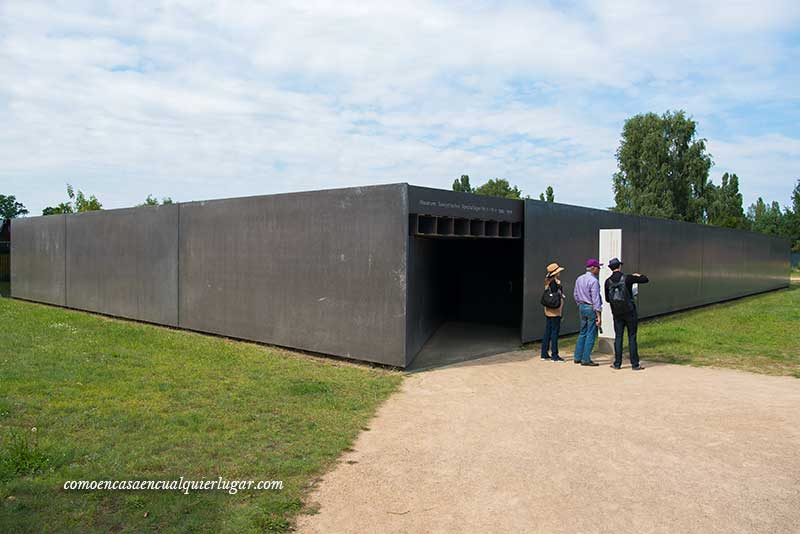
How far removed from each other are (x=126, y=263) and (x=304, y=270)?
7065 millimetres

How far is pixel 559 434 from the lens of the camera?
5828 millimetres

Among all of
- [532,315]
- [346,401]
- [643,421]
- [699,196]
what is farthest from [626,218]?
[699,196]

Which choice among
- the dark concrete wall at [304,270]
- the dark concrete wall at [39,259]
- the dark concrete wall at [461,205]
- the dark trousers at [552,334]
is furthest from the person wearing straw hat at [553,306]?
the dark concrete wall at [39,259]

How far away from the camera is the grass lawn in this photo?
9.72 meters

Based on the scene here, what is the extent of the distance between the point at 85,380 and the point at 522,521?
5914 millimetres

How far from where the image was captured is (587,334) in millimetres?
9391

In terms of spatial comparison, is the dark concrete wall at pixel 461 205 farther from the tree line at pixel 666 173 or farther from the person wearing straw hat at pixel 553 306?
the tree line at pixel 666 173

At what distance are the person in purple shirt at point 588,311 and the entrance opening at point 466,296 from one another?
1692 mm

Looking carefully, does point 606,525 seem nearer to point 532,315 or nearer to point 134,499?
point 134,499

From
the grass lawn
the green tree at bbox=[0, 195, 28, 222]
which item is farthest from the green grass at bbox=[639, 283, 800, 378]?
the green tree at bbox=[0, 195, 28, 222]

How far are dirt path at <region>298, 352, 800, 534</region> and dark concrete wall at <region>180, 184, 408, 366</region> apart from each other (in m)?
1.72

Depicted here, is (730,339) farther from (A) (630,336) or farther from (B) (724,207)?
(B) (724,207)

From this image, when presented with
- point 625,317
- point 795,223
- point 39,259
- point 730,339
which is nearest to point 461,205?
point 625,317

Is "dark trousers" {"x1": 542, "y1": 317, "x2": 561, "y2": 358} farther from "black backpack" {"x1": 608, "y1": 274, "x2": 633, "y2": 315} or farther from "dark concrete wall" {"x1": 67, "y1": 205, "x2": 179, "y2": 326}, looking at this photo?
"dark concrete wall" {"x1": 67, "y1": 205, "x2": 179, "y2": 326}
